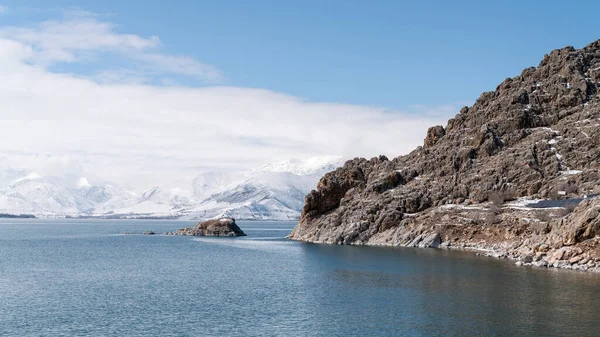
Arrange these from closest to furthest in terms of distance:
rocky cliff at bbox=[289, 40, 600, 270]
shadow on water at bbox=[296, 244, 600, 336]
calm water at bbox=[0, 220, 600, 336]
A: calm water at bbox=[0, 220, 600, 336]
shadow on water at bbox=[296, 244, 600, 336]
rocky cliff at bbox=[289, 40, 600, 270]

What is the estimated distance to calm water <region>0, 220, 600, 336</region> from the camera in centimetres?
6512

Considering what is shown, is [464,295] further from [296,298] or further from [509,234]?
[509,234]

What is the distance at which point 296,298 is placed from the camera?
8425 cm

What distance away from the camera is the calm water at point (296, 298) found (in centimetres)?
6512

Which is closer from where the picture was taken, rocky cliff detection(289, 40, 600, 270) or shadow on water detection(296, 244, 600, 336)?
shadow on water detection(296, 244, 600, 336)

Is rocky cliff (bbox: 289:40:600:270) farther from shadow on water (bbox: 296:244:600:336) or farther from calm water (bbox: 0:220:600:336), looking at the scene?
calm water (bbox: 0:220:600:336)

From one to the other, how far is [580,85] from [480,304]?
147 meters

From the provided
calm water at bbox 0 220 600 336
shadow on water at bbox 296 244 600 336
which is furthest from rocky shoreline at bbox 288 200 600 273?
calm water at bbox 0 220 600 336

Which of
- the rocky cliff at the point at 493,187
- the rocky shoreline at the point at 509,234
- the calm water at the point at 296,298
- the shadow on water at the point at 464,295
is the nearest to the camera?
the calm water at the point at 296,298

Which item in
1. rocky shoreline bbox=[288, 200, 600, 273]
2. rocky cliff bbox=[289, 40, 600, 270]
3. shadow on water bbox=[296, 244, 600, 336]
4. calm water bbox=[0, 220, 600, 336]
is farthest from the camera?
rocky cliff bbox=[289, 40, 600, 270]

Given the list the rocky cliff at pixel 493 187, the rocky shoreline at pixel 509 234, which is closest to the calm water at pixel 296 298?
the rocky shoreline at pixel 509 234

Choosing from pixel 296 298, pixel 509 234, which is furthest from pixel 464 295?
pixel 509 234

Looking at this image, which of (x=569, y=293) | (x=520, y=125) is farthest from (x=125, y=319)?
(x=520, y=125)

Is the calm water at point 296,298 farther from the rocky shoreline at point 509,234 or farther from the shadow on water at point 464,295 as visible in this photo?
the rocky shoreline at point 509,234
